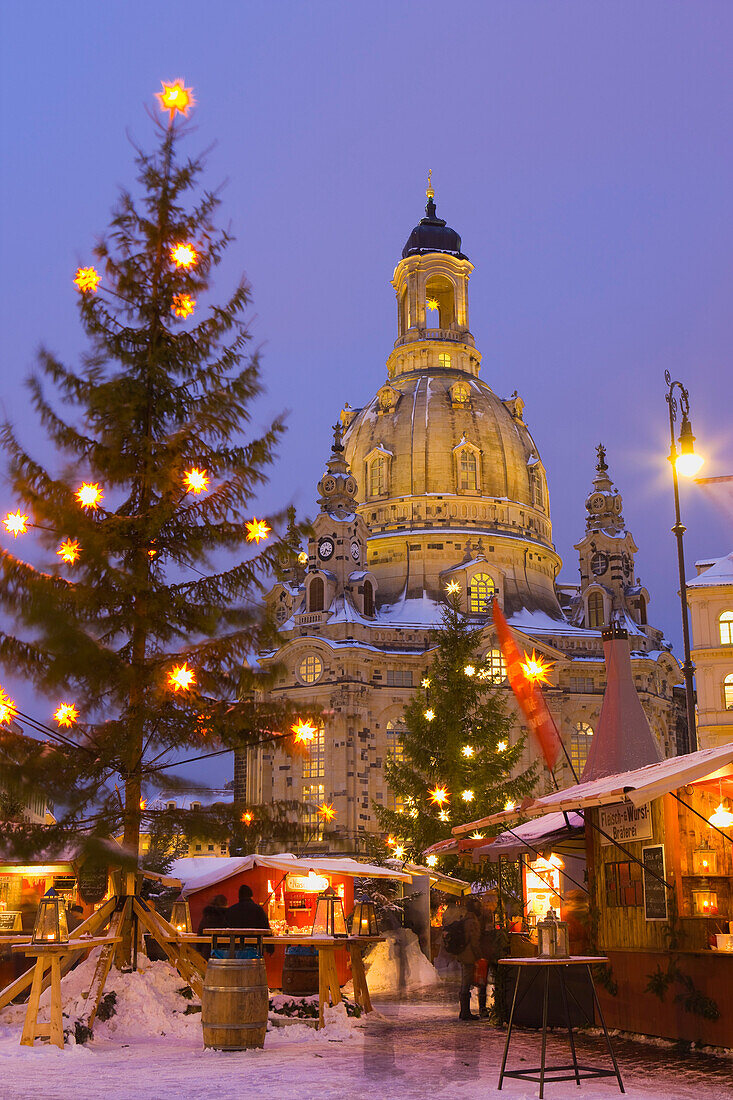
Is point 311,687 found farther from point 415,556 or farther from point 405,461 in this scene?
Result: point 405,461

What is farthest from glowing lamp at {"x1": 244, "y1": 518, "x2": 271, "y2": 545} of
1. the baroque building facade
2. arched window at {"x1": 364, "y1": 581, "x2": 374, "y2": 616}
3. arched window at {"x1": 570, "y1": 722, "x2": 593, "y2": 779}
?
arched window at {"x1": 570, "y1": 722, "x2": 593, "y2": 779}

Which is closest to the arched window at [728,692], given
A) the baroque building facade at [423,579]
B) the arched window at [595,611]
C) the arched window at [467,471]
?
the baroque building facade at [423,579]

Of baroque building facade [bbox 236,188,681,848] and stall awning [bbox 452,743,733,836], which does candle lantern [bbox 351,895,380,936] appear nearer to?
stall awning [bbox 452,743,733,836]

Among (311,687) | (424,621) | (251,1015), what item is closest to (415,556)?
(424,621)

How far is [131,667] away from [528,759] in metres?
48.1

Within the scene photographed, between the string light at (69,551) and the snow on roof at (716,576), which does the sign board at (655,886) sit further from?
the snow on roof at (716,576)

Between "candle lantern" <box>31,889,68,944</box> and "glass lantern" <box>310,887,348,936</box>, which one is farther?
"glass lantern" <box>310,887,348,936</box>

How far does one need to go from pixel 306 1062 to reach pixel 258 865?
13717 mm

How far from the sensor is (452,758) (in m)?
36.0

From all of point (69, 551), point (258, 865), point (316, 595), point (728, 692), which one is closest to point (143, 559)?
point (69, 551)

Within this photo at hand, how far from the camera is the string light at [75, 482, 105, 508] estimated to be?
1770 centimetres

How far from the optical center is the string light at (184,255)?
19031 mm

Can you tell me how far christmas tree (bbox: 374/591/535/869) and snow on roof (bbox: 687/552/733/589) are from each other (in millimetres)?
17516

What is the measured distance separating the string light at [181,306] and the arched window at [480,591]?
48.9 metres
